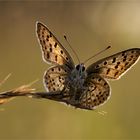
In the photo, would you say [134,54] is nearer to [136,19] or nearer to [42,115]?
[42,115]

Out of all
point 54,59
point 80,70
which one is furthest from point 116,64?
point 54,59

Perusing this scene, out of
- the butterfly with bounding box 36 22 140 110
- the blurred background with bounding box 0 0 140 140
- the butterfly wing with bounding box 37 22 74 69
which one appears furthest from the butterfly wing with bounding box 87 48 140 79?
the blurred background with bounding box 0 0 140 140

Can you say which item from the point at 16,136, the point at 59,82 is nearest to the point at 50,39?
→ the point at 59,82

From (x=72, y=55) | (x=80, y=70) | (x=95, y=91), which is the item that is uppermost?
(x=72, y=55)

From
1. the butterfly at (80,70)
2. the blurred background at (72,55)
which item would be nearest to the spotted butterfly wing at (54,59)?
the butterfly at (80,70)

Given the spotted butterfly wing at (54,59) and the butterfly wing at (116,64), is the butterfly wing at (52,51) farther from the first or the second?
the butterfly wing at (116,64)

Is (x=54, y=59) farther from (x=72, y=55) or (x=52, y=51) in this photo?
(x=72, y=55)
